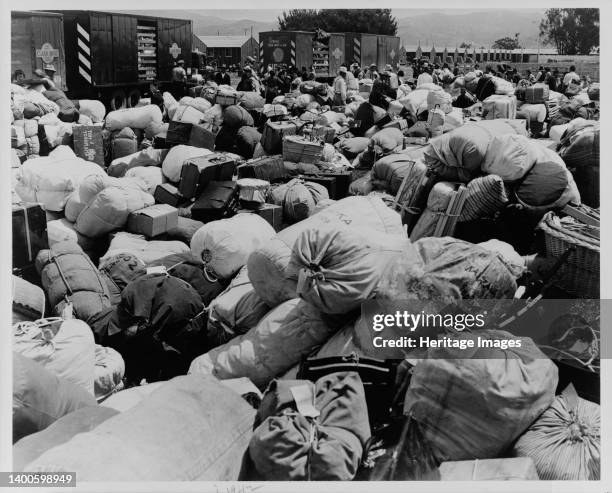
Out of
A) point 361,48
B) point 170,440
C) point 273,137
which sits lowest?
point 170,440

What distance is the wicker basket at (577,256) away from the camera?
2.80 m

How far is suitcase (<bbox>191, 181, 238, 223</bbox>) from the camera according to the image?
179 inches

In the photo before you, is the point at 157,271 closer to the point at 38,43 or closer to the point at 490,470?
the point at 490,470

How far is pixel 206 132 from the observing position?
590cm

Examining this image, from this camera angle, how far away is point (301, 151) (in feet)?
19.3

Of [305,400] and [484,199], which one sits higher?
[484,199]

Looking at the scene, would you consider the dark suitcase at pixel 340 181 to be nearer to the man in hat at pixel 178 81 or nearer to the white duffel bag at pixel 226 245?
the white duffel bag at pixel 226 245

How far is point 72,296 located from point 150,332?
0.59m

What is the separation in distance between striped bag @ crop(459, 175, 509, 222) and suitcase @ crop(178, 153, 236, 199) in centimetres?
202

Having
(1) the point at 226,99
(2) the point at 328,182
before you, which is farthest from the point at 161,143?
(2) the point at 328,182

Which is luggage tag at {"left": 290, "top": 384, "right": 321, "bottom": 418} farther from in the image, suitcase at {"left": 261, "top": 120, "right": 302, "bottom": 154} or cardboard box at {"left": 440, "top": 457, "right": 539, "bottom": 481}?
suitcase at {"left": 261, "top": 120, "right": 302, "bottom": 154}

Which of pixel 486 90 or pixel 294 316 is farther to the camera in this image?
pixel 486 90

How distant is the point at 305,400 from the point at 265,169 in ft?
11.1

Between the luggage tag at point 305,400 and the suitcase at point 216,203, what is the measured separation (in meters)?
2.41
